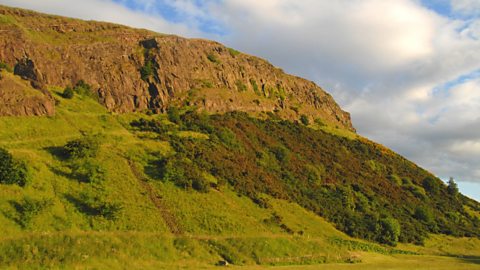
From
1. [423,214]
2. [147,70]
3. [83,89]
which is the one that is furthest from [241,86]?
[423,214]

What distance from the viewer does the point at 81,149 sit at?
60.8 m

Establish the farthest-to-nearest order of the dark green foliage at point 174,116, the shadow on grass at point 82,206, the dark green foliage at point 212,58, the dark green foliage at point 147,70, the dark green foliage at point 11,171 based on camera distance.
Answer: the dark green foliage at point 212,58
the dark green foliage at point 147,70
the dark green foliage at point 174,116
the shadow on grass at point 82,206
the dark green foliage at point 11,171

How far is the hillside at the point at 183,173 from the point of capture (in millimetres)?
47781

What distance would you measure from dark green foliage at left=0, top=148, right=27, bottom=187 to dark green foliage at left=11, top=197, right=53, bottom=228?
347cm

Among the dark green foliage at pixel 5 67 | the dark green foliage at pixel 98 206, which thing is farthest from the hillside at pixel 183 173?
the dark green foliage at pixel 5 67

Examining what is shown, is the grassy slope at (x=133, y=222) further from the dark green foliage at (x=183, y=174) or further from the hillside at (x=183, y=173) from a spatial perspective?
the dark green foliage at (x=183, y=174)

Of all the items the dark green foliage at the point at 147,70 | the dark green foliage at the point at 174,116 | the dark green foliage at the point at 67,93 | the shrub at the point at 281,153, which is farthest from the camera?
the dark green foliage at the point at 147,70

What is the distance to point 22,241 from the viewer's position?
40031 mm

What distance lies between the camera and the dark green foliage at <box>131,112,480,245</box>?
76.2 m

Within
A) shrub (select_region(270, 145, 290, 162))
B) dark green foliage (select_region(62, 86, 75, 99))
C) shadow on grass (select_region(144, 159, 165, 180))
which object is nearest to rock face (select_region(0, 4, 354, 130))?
dark green foliage (select_region(62, 86, 75, 99))

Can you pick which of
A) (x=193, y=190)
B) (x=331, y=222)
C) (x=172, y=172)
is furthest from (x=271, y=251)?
(x=331, y=222)

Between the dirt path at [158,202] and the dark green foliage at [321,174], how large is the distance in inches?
169

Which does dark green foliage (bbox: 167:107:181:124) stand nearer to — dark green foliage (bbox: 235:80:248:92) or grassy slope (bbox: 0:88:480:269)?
grassy slope (bbox: 0:88:480:269)

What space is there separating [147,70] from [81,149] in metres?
46.0
